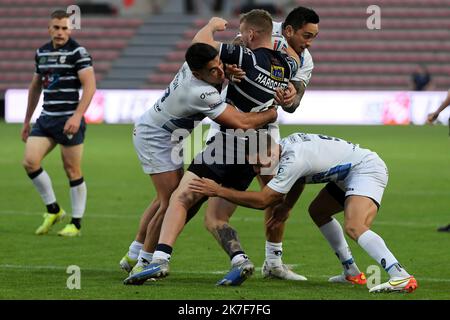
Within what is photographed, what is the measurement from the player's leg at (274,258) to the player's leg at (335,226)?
0.39 m

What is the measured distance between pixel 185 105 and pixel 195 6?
37.2 metres

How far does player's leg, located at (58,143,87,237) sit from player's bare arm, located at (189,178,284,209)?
4.06 m

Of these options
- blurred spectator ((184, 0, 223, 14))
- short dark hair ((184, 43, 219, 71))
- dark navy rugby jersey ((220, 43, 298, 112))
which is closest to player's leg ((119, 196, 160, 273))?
dark navy rugby jersey ((220, 43, 298, 112))

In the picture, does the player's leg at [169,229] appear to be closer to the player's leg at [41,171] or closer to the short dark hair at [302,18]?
the short dark hair at [302,18]

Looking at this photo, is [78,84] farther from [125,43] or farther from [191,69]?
[125,43]

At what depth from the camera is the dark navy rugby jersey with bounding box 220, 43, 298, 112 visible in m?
8.59

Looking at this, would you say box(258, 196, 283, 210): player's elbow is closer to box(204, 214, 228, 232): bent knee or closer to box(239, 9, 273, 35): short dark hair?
box(204, 214, 228, 232): bent knee

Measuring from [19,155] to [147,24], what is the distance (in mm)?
20815

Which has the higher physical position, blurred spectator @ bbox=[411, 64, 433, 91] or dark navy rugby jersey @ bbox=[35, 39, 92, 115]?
dark navy rugby jersey @ bbox=[35, 39, 92, 115]

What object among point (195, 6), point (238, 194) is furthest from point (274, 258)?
point (195, 6)

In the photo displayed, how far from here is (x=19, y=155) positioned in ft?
74.8

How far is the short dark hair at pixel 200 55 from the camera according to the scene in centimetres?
830

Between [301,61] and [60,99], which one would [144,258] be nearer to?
[301,61]
